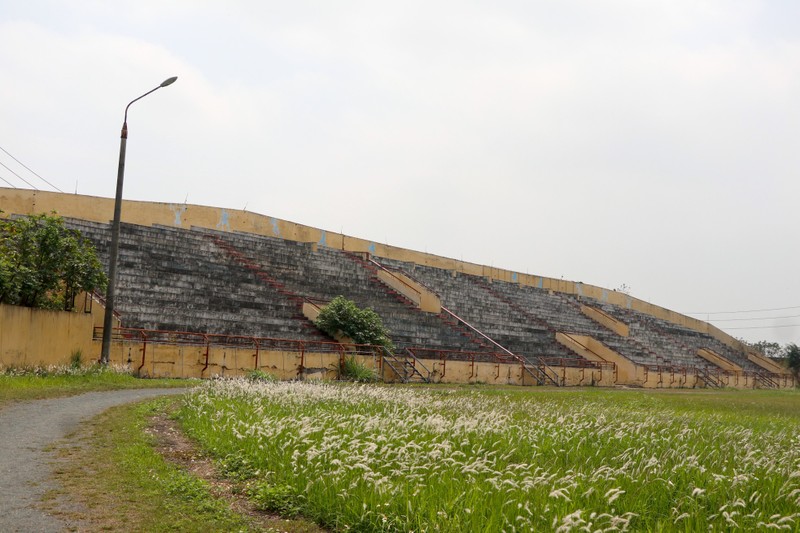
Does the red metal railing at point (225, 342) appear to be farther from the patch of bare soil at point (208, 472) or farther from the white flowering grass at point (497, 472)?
the white flowering grass at point (497, 472)

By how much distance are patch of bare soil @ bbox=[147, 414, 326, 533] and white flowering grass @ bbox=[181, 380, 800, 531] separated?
0.51ft

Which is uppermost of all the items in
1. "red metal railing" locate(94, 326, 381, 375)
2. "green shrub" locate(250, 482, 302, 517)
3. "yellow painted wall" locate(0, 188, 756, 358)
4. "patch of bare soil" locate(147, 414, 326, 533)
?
"yellow painted wall" locate(0, 188, 756, 358)

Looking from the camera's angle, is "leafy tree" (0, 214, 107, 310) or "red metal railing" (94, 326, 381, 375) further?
"red metal railing" (94, 326, 381, 375)

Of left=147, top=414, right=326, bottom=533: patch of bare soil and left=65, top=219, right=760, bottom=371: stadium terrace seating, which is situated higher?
left=65, top=219, right=760, bottom=371: stadium terrace seating

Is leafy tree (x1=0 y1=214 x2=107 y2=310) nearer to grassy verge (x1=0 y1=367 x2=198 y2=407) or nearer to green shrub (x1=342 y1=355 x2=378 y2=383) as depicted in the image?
grassy verge (x1=0 y1=367 x2=198 y2=407)

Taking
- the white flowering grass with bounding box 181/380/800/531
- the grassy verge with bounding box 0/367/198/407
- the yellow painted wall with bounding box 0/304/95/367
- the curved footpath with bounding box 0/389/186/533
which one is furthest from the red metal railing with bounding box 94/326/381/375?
the white flowering grass with bounding box 181/380/800/531

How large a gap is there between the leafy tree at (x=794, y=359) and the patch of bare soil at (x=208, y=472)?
181 feet

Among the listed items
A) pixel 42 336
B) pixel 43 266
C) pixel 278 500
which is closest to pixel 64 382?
pixel 42 336

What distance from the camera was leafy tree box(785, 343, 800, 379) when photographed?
182 feet

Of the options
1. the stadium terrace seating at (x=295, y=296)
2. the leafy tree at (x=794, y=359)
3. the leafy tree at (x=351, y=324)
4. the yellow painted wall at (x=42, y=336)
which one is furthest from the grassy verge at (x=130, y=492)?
the leafy tree at (x=794, y=359)

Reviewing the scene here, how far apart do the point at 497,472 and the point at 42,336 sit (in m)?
14.9

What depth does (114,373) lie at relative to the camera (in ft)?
61.4

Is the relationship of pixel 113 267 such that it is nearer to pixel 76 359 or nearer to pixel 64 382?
pixel 76 359

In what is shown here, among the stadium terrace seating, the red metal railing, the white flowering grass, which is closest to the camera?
the white flowering grass
